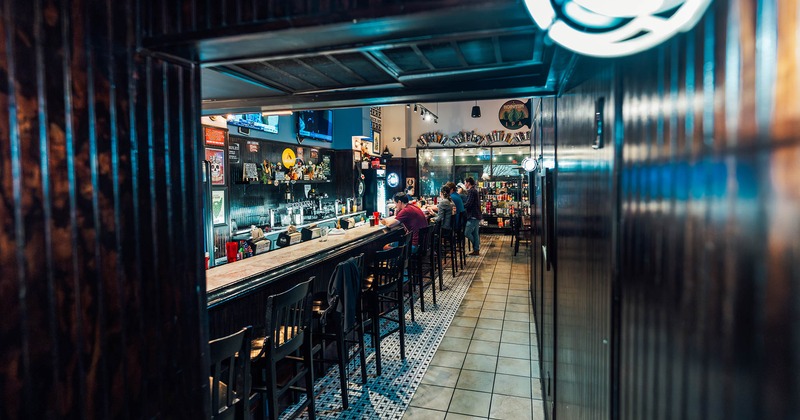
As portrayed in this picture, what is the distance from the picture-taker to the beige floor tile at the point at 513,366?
414 centimetres

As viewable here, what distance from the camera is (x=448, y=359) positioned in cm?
444

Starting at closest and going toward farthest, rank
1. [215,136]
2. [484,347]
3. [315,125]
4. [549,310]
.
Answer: [549,310]
[484,347]
[215,136]
[315,125]

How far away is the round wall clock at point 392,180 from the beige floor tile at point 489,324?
27.8 feet

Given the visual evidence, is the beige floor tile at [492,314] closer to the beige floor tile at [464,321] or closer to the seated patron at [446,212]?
the beige floor tile at [464,321]

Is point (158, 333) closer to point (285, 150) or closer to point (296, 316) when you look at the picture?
point (296, 316)

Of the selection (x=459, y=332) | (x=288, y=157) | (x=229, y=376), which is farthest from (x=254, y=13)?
(x=288, y=157)

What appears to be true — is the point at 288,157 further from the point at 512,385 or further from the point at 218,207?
the point at 512,385

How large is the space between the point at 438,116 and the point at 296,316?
11544mm

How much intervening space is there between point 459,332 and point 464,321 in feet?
1.25

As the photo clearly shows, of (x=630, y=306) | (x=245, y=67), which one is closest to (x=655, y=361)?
(x=630, y=306)

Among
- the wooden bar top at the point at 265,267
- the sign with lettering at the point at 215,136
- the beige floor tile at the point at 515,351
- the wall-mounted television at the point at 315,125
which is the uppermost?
the wall-mounted television at the point at 315,125

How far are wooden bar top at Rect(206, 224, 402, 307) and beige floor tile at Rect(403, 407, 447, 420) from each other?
1.49 metres

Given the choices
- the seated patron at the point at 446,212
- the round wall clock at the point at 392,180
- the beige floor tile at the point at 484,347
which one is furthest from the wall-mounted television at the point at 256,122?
the round wall clock at the point at 392,180

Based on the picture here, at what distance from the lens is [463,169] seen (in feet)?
45.2
